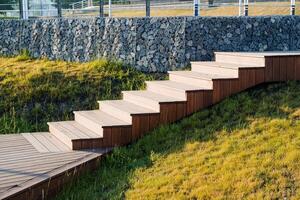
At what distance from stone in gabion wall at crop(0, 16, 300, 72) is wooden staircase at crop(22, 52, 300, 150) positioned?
1294mm

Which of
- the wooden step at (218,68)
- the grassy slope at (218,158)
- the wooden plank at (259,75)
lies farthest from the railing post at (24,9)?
the wooden plank at (259,75)

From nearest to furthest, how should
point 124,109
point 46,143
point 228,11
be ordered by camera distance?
point 46,143, point 124,109, point 228,11

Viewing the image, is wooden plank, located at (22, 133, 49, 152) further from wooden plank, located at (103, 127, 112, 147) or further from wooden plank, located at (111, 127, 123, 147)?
wooden plank, located at (111, 127, 123, 147)

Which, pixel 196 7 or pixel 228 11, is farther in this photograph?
pixel 228 11

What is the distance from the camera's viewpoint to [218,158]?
5.70 meters

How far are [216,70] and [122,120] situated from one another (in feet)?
5.75

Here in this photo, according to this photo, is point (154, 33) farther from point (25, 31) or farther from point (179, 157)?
point (179, 157)

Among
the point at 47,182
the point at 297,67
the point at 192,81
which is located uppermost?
the point at 297,67

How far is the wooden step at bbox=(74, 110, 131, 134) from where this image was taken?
669 cm

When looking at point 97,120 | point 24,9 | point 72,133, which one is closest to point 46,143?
point 72,133

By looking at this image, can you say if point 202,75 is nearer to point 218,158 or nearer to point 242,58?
point 242,58

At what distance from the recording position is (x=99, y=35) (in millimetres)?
9977

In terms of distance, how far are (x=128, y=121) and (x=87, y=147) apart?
0.65 m

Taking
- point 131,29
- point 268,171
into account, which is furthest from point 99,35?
point 268,171
